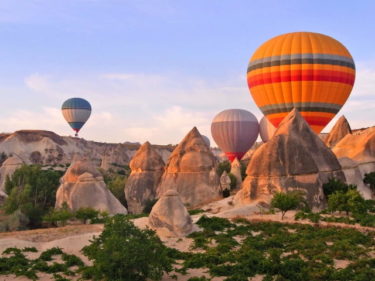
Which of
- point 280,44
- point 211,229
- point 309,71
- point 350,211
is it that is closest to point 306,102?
point 309,71

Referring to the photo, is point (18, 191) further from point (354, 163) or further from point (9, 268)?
point (354, 163)

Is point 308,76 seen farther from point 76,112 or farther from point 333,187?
point 76,112

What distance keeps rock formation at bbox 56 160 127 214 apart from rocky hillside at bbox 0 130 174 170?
1856 inches

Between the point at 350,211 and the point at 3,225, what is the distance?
27.2 meters

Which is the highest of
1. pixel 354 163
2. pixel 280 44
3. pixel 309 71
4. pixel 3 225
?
pixel 280 44

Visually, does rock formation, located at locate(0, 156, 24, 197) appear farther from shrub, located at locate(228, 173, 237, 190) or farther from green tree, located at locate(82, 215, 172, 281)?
green tree, located at locate(82, 215, 172, 281)

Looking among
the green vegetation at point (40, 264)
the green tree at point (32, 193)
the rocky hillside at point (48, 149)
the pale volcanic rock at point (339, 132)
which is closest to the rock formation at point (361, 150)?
the pale volcanic rock at point (339, 132)

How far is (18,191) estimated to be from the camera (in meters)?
47.5

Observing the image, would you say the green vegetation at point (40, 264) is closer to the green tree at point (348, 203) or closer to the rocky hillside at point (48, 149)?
the green tree at point (348, 203)

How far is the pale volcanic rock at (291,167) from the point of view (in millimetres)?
33844

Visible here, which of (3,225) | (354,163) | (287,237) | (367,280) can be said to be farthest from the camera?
(354,163)

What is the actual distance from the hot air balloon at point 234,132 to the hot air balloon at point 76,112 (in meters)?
39.8

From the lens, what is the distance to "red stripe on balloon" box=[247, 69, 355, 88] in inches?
1848

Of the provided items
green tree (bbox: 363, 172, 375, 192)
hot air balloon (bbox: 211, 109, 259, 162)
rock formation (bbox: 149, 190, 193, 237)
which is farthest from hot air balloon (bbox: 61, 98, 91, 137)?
rock formation (bbox: 149, 190, 193, 237)
